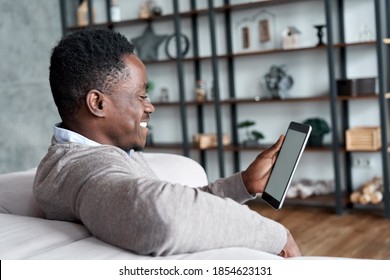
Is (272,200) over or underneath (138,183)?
underneath

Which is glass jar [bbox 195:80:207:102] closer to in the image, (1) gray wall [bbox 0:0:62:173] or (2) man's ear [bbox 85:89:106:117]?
(1) gray wall [bbox 0:0:62:173]

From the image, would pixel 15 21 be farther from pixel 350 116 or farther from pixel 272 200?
pixel 272 200

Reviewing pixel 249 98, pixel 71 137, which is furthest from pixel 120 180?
pixel 249 98

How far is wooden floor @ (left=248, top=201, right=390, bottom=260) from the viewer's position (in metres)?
3.30

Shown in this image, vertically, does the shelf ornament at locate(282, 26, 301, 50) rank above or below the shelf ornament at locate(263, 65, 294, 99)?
above

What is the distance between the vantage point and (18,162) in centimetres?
520

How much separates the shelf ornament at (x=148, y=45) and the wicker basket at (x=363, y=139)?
1965 millimetres

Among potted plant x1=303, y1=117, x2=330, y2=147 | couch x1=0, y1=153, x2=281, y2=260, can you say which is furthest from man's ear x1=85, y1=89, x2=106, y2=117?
potted plant x1=303, y1=117, x2=330, y2=147

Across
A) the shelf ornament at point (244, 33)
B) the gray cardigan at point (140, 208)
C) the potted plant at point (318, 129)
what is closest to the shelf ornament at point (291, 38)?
the shelf ornament at point (244, 33)

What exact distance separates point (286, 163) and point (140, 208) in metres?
0.42


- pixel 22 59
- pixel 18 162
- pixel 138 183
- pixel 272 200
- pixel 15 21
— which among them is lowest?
pixel 18 162

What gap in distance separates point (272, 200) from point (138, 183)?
0.42 metres

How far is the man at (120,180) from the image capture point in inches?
35.0
